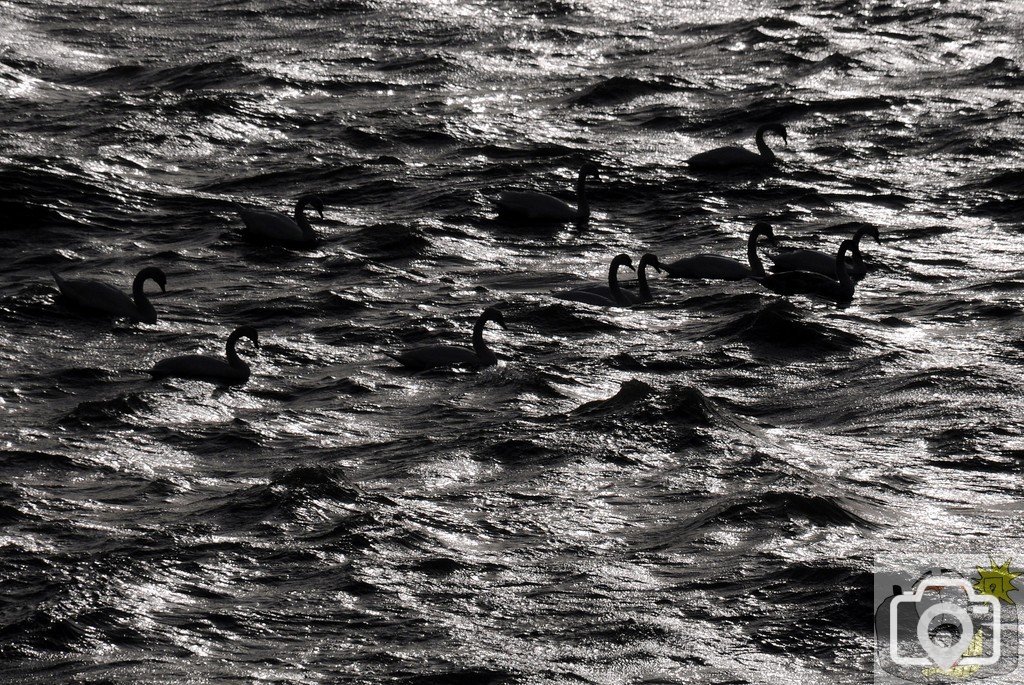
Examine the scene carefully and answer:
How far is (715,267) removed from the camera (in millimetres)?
23703

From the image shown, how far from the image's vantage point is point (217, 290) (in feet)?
75.9

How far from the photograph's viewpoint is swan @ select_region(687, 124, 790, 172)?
94.2 ft

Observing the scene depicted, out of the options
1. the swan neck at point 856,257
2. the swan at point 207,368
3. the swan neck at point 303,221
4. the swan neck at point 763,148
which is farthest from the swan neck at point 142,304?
the swan neck at point 763,148

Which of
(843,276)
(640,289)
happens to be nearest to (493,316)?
(640,289)

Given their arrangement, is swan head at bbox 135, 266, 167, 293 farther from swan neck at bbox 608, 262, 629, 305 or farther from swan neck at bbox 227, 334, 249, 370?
swan neck at bbox 608, 262, 629, 305

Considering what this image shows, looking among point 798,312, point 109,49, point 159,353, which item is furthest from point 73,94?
point 798,312

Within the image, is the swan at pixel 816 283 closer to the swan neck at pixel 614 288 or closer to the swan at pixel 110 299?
the swan neck at pixel 614 288

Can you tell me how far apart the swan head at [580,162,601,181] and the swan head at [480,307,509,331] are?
5.82 metres

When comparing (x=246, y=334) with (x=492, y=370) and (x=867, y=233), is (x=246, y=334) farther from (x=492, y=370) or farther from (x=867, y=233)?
(x=867, y=233)

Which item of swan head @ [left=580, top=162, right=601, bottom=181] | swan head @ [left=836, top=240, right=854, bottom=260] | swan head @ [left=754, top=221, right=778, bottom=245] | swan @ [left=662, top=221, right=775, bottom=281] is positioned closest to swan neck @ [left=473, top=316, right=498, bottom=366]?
swan @ [left=662, top=221, right=775, bottom=281]

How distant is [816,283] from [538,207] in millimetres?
4652

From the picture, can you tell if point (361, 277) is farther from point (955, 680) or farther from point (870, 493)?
point (955, 680)

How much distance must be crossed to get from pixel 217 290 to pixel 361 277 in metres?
1.85
